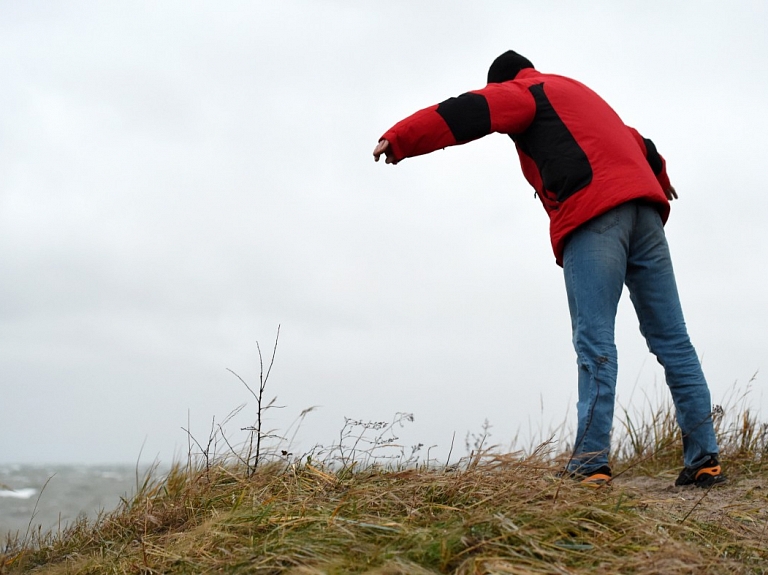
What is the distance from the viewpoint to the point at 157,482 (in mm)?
3469

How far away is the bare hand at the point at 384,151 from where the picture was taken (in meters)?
3.34

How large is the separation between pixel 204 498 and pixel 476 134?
197 cm

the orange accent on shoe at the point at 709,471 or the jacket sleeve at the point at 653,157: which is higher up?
the jacket sleeve at the point at 653,157

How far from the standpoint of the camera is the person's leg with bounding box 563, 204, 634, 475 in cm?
333

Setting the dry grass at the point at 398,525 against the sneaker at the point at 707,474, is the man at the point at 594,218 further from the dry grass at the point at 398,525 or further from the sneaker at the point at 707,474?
the dry grass at the point at 398,525

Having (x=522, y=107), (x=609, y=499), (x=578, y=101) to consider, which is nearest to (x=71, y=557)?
(x=609, y=499)

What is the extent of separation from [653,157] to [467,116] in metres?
1.21

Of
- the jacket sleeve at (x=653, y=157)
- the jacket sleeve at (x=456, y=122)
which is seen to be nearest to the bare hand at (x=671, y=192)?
the jacket sleeve at (x=653, y=157)

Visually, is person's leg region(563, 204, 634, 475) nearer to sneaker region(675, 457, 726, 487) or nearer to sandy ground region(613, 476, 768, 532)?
sandy ground region(613, 476, 768, 532)

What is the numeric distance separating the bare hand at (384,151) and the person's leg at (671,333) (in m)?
1.25

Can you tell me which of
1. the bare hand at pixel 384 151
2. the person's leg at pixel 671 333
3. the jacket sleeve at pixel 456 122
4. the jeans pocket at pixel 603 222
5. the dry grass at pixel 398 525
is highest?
the jacket sleeve at pixel 456 122

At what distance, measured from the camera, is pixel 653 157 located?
3953mm

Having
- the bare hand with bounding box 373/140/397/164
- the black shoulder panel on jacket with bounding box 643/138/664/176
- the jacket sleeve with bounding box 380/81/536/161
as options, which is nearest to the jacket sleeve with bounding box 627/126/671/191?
the black shoulder panel on jacket with bounding box 643/138/664/176

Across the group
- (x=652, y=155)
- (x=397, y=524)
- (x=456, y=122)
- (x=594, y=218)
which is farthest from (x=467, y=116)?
(x=397, y=524)
